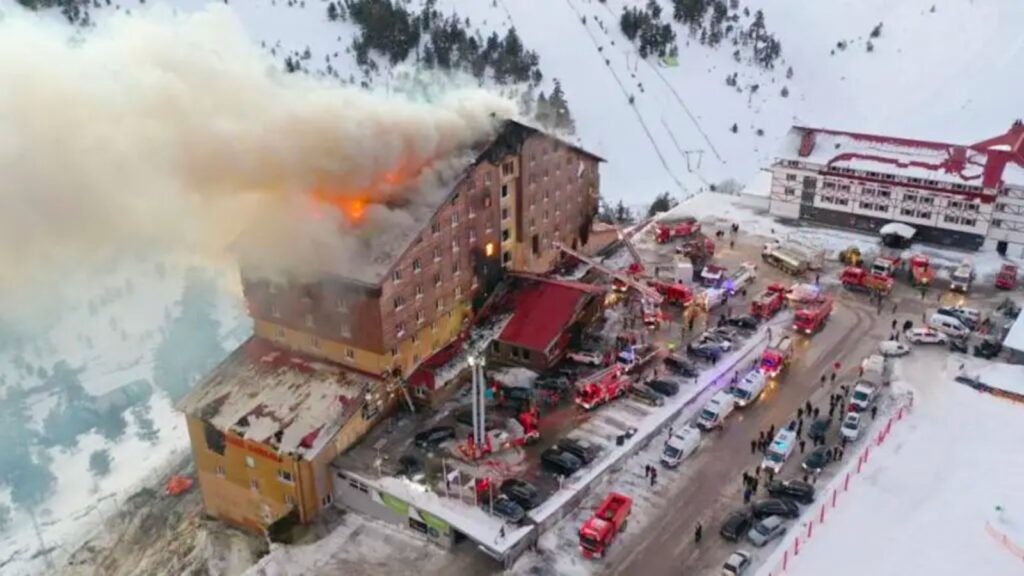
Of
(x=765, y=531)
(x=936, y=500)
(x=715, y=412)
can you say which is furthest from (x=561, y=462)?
(x=936, y=500)

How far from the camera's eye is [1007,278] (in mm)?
53906

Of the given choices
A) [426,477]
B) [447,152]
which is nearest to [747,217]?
[447,152]

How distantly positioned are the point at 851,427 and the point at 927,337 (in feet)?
→ 37.6

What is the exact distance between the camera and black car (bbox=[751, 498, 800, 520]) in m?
34.3

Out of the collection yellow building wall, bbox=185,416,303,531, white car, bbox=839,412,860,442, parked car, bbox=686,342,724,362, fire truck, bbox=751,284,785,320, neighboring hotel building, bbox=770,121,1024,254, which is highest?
neighboring hotel building, bbox=770,121,1024,254

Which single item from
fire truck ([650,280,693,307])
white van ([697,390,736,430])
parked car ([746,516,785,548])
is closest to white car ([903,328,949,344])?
fire truck ([650,280,693,307])

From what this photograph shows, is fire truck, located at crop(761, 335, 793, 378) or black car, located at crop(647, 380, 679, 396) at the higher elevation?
fire truck, located at crop(761, 335, 793, 378)

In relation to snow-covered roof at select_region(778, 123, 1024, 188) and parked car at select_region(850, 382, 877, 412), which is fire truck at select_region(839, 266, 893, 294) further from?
parked car at select_region(850, 382, 877, 412)

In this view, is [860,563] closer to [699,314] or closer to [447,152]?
[699,314]

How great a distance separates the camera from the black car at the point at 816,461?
37000mm

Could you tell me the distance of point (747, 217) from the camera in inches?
2589

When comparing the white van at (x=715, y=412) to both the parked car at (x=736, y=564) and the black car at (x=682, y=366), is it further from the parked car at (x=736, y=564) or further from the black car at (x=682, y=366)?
the parked car at (x=736, y=564)

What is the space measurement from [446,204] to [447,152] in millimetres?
3272

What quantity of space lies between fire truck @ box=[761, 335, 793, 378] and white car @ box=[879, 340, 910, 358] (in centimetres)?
511
